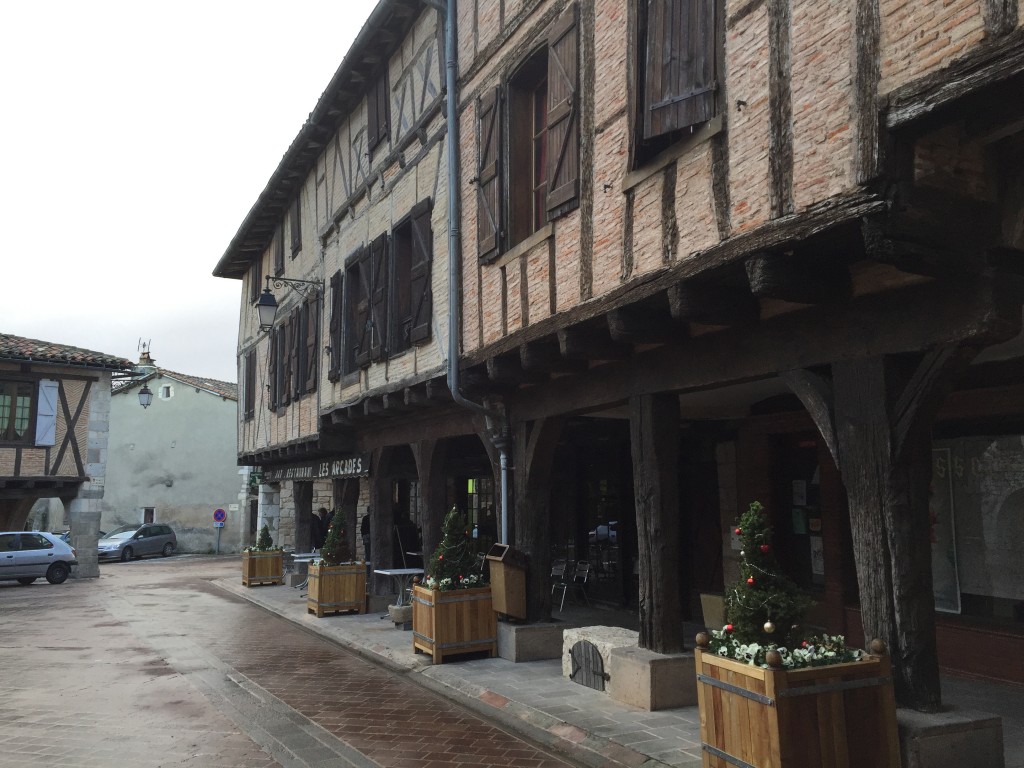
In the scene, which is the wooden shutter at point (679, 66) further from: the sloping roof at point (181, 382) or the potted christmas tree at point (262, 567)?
the sloping roof at point (181, 382)

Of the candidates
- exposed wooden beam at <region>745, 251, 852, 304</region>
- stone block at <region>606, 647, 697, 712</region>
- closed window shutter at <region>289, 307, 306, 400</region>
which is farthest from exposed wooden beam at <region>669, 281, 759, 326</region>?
closed window shutter at <region>289, 307, 306, 400</region>

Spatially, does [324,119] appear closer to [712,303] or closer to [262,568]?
[262,568]

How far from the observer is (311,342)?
14789 mm

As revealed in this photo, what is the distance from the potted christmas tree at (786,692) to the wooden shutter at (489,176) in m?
4.62

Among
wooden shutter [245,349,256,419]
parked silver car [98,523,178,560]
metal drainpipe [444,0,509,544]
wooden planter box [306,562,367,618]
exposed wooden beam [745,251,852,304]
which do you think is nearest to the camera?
exposed wooden beam [745,251,852,304]

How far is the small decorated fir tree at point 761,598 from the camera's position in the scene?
4461 millimetres

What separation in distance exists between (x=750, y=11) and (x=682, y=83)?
25.6 inches

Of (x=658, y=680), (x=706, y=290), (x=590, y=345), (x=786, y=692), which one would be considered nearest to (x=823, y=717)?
(x=786, y=692)

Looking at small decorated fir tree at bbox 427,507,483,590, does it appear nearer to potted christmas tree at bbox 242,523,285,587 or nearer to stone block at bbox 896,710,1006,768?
stone block at bbox 896,710,1006,768

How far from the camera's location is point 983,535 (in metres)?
7.09

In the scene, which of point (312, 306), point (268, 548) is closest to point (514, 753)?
point (312, 306)

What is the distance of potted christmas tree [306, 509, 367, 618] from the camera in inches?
485

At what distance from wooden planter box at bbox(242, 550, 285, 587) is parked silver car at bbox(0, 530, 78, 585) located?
20.4 ft

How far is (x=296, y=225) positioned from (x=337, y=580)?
739cm
